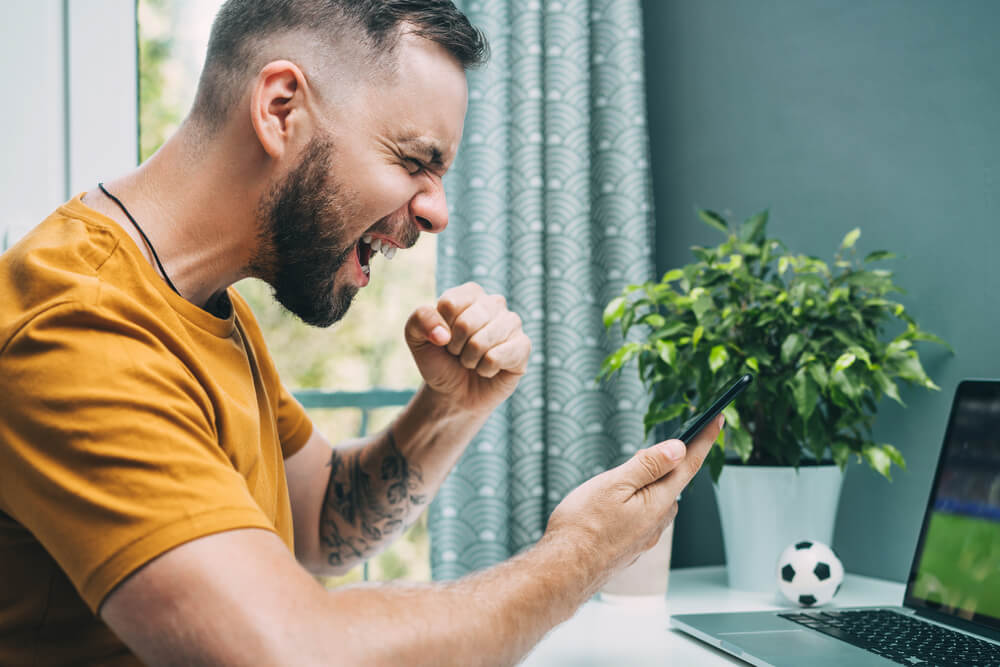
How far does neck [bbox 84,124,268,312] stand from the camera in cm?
85

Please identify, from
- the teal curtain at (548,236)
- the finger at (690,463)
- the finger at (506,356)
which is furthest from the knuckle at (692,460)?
the teal curtain at (548,236)

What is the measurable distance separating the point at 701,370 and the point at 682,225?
65 cm

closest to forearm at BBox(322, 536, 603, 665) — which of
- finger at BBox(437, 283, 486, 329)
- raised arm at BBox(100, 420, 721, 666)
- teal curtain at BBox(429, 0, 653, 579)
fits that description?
raised arm at BBox(100, 420, 721, 666)

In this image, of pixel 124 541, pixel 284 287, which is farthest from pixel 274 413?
pixel 124 541

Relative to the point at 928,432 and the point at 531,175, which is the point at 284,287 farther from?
the point at 928,432

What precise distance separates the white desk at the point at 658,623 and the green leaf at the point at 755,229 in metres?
0.57

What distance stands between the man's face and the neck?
34 millimetres

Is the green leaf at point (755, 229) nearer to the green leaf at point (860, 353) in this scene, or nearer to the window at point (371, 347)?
the green leaf at point (860, 353)

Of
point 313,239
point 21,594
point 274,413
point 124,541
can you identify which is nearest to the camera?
point 124,541

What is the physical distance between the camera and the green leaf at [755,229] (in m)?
1.30

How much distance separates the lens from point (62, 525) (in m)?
0.59

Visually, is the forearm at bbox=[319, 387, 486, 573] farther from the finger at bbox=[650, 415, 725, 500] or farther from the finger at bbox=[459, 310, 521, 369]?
the finger at bbox=[650, 415, 725, 500]

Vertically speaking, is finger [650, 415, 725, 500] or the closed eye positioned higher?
the closed eye

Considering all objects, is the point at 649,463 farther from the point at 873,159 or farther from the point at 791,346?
the point at 873,159
